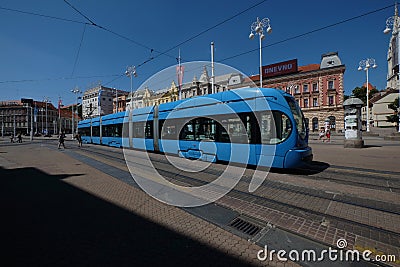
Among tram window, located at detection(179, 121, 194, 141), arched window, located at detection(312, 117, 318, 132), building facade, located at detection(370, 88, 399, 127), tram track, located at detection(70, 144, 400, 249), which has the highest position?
building facade, located at detection(370, 88, 399, 127)

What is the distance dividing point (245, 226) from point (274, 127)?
4.22m

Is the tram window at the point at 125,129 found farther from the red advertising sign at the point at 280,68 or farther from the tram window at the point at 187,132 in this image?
the red advertising sign at the point at 280,68

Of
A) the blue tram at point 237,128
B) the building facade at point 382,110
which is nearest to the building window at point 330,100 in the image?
the building facade at point 382,110

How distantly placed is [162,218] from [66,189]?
3.73m

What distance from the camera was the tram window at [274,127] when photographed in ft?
22.5

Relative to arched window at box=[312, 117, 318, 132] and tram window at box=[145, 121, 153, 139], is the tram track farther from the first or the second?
arched window at box=[312, 117, 318, 132]

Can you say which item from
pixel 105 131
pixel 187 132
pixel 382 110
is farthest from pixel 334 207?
pixel 382 110

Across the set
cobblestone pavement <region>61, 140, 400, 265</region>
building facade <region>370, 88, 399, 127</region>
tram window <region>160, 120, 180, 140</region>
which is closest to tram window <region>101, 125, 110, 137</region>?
tram window <region>160, 120, 180, 140</region>

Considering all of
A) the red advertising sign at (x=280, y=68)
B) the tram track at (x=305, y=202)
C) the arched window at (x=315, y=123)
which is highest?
the red advertising sign at (x=280, y=68)

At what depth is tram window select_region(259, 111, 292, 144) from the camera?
22.5 ft

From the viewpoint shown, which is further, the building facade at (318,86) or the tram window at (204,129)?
the building facade at (318,86)

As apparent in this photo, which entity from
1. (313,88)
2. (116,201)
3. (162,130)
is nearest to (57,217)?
(116,201)

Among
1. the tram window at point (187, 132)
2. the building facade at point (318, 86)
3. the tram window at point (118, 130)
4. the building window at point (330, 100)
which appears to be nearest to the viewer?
the tram window at point (187, 132)

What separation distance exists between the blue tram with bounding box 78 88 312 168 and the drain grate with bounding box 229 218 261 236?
3791 millimetres
